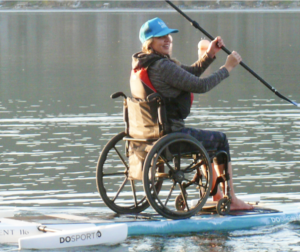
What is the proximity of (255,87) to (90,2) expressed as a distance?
300 feet

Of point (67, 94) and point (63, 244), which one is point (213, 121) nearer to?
point (67, 94)

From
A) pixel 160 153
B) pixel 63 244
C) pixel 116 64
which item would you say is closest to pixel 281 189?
pixel 160 153

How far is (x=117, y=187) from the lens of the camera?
7.90m

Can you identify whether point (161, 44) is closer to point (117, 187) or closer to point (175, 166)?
point (175, 166)

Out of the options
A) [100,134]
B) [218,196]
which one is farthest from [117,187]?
[100,134]

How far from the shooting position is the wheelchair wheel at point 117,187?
6.43 m

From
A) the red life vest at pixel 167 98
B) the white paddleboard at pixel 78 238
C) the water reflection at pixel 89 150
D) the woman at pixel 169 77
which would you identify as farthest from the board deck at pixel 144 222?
the water reflection at pixel 89 150

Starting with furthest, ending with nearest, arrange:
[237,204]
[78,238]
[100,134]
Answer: [100,134], [237,204], [78,238]

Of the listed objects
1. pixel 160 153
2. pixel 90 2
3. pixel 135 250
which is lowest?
pixel 135 250

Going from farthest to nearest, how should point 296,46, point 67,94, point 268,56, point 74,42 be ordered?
1. point 74,42
2. point 296,46
3. point 268,56
4. point 67,94

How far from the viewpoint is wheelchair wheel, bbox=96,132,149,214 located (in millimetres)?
6430

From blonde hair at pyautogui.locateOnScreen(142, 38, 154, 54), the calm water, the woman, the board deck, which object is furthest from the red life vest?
the calm water

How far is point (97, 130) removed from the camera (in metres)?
11.2

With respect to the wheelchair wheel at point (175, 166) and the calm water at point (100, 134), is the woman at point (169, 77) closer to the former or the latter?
the wheelchair wheel at point (175, 166)
